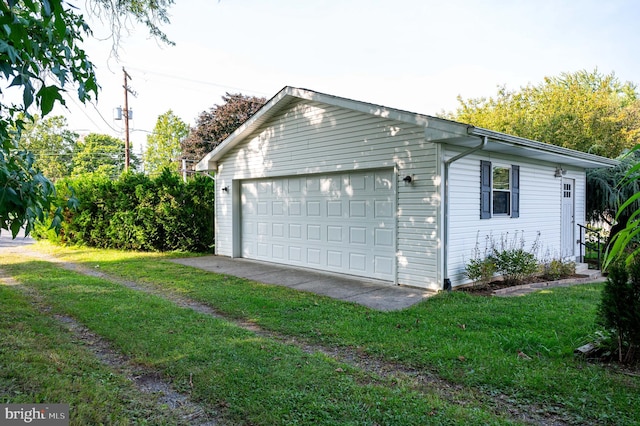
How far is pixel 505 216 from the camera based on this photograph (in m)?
8.95

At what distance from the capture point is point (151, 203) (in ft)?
43.8

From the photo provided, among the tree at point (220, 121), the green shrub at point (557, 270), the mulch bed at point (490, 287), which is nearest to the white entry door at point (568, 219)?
the green shrub at point (557, 270)

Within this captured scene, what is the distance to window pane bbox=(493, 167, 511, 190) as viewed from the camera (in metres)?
8.76

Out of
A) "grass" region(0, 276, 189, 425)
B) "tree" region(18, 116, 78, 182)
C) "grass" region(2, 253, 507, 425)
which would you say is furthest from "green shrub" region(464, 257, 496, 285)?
"tree" region(18, 116, 78, 182)

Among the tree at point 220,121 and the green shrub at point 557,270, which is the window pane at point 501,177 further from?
the tree at point 220,121

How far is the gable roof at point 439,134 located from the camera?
693 centimetres

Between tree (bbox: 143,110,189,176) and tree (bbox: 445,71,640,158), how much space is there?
2775cm

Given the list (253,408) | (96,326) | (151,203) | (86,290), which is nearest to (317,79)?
(151,203)

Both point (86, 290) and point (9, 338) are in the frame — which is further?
point (86, 290)

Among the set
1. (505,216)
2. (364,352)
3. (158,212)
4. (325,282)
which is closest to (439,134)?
(505,216)

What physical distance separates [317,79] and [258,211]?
16209 mm

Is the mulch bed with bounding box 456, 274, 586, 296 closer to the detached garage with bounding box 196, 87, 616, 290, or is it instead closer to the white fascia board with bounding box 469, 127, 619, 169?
the detached garage with bounding box 196, 87, 616, 290

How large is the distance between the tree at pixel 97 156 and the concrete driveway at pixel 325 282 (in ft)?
126

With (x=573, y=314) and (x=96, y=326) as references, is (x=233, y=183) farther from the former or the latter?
(x=573, y=314)
